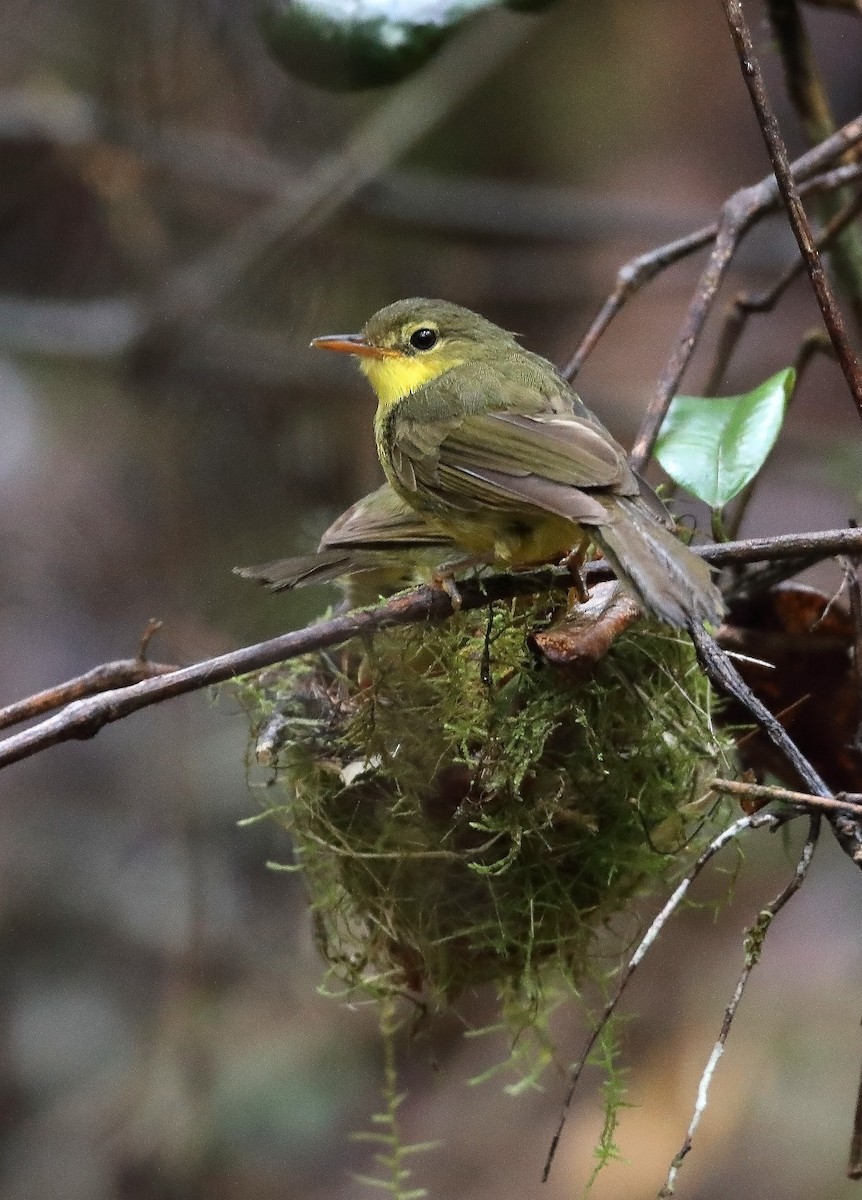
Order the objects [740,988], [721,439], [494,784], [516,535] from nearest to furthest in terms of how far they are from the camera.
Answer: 1. [740,988]
2. [494,784]
3. [516,535]
4. [721,439]

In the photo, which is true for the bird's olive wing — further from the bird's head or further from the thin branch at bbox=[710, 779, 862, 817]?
the thin branch at bbox=[710, 779, 862, 817]

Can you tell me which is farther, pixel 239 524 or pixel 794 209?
pixel 239 524

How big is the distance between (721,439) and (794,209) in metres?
0.54

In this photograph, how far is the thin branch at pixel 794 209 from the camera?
5.62 feet

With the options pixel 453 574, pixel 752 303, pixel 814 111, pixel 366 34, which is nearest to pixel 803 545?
pixel 453 574

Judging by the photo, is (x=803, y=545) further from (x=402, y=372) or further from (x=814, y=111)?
(x=814, y=111)

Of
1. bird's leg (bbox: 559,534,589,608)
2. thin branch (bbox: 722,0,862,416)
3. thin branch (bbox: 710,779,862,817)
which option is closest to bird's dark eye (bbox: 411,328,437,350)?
bird's leg (bbox: 559,534,589,608)

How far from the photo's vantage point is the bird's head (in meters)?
2.44

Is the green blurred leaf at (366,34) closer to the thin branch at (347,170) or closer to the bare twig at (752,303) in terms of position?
the bare twig at (752,303)

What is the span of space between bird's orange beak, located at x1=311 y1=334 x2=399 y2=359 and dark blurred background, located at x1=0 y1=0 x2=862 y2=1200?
1469mm

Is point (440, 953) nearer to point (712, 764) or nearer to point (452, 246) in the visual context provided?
point (712, 764)

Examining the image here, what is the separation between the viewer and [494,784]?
1.86 metres

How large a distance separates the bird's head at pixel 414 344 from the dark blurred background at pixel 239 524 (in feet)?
4.82

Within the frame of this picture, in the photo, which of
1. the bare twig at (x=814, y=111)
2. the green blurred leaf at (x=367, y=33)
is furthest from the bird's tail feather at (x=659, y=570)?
the bare twig at (x=814, y=111)
